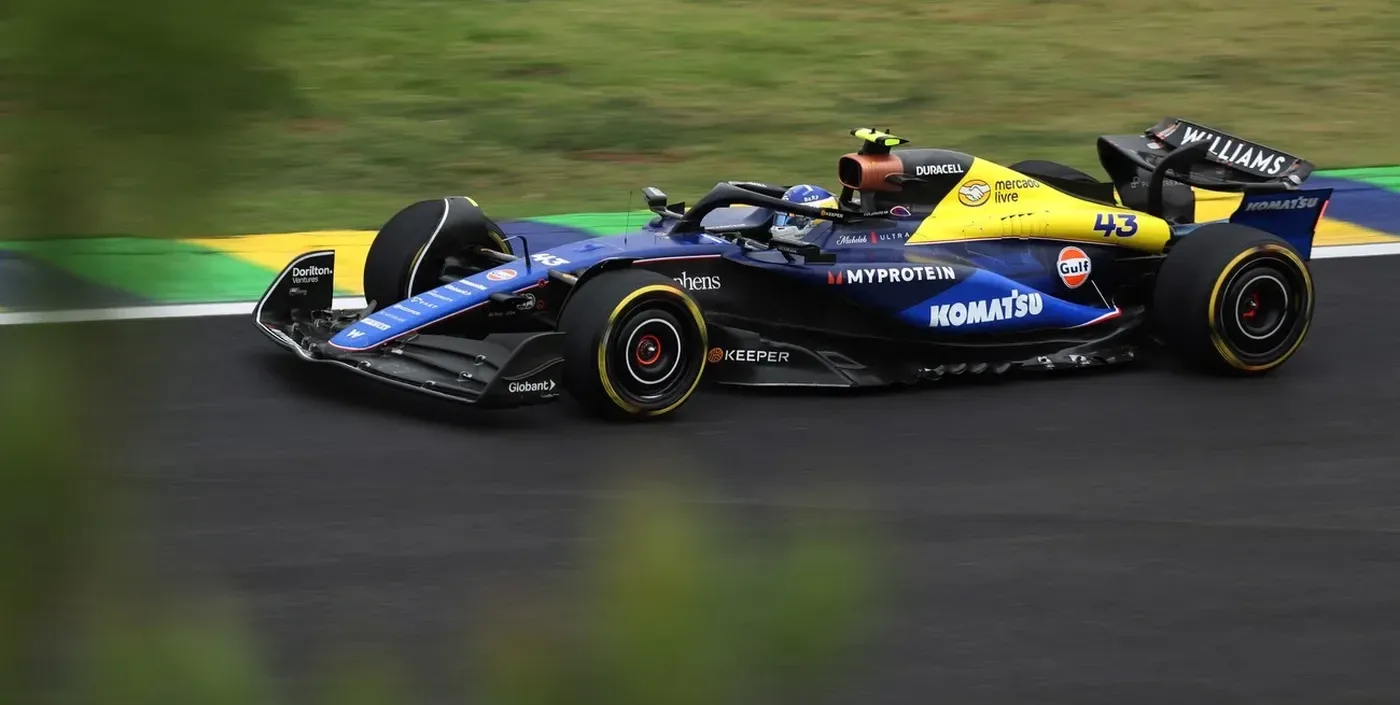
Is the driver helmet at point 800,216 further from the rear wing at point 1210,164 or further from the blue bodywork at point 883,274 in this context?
the rear wing at point 1210,164

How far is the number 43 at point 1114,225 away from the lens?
7855 millimetres

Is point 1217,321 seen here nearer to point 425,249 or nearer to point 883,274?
point 883,274

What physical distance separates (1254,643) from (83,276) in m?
4.52

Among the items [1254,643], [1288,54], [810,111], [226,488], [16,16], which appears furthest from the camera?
[1288,54]

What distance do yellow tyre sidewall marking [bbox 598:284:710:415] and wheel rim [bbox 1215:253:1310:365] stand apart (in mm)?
2183

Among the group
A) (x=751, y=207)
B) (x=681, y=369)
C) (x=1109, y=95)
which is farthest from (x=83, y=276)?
(x=1109, y=95)

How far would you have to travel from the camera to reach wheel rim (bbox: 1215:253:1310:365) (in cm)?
749

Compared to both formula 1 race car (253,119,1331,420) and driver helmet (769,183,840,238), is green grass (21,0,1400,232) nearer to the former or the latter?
formula 1 race car (253,119,1331,420)

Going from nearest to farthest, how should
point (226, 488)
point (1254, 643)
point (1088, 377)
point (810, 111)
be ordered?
point (1254, 643) < point (226, 488) < point (1088, 377) < point (810, 111)

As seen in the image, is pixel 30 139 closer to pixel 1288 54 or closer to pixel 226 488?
pixel 226 488

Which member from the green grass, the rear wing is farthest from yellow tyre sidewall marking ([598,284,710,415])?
the green grass

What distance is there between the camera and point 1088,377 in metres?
7.71

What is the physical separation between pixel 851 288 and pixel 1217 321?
4.99ft

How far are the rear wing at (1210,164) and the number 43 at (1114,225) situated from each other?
0.35 m
